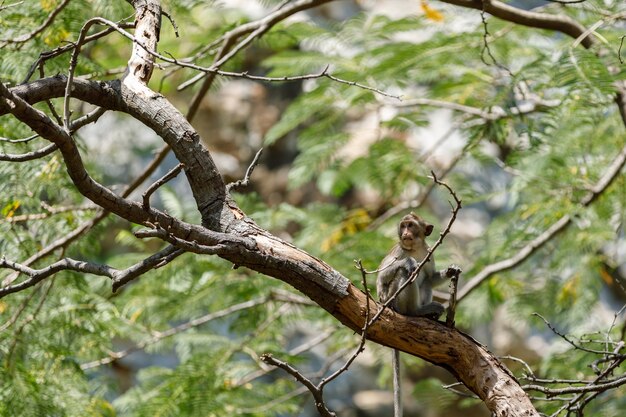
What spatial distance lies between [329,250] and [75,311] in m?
2.56

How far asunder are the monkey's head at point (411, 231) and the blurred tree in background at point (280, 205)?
959mm

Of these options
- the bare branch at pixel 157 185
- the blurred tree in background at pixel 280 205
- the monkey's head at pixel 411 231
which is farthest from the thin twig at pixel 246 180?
the monkey's head at pixel 411 231

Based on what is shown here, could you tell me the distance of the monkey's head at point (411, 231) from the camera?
19.8ft

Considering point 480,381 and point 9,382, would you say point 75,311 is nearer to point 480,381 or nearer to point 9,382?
point 9,382

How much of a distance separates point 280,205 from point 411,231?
144 inches

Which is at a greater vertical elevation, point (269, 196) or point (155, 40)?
point (269, 196)

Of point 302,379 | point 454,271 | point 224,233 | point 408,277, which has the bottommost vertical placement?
point 302,379

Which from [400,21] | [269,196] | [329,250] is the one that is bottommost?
[329,250]

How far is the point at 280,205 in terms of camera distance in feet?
31.5

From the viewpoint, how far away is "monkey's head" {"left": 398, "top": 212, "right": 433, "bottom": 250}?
19.8 ft

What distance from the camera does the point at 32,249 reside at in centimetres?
646

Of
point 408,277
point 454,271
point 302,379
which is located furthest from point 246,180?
point 408,277

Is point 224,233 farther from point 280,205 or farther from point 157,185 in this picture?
point 280,205

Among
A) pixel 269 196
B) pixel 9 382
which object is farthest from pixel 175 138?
pixel 269 196
